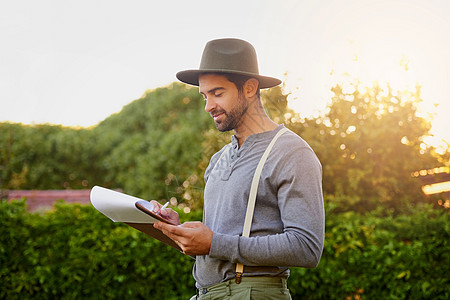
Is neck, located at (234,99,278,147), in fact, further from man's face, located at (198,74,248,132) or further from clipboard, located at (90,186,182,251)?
clipboard, located at (90,186,182,251)

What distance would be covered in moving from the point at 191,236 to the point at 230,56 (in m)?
0.74

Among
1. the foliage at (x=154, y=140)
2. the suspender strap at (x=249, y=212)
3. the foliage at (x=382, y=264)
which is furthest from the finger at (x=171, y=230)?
the foliage at (x=154, y=140)

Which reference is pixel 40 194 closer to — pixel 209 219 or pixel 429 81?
pixel 429 81

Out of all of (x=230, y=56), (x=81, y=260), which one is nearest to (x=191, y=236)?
(x=230, y=56)

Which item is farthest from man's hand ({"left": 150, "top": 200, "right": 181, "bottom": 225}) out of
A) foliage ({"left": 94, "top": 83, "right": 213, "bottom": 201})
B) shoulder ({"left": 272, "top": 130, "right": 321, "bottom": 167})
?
foliage ({"left": 94, "top": 83, "right": 213, "bottom": 201})

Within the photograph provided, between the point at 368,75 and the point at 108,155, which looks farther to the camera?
the point at 108,155

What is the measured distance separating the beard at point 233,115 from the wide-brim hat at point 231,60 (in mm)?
116

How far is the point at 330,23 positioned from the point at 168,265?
201 inches

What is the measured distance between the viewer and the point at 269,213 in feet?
6.29

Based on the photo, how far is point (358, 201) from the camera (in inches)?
338

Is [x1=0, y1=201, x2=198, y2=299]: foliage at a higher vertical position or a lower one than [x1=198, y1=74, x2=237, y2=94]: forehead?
lower

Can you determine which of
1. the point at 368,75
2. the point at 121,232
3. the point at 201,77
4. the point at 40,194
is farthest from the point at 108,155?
the point at 201,77

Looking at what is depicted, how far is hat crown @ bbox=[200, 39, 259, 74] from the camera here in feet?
6.77

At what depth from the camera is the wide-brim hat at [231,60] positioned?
2.06 meters
